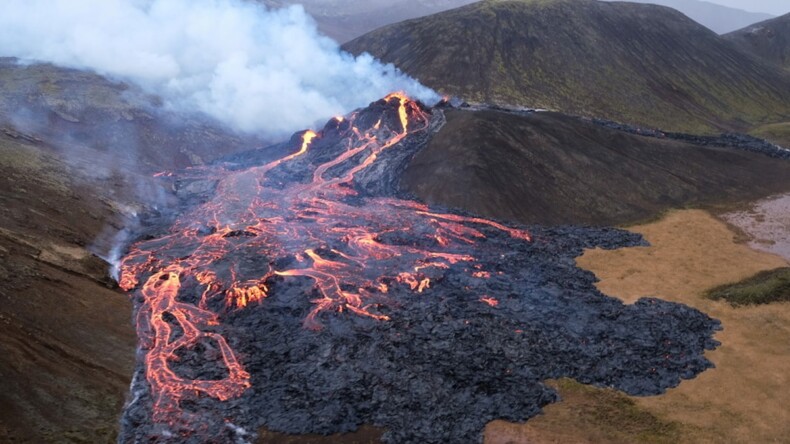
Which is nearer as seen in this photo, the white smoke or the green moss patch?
the green moss patch

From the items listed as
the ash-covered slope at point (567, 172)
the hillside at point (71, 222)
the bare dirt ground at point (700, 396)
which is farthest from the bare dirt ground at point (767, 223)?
the hillside at point (71, 222)

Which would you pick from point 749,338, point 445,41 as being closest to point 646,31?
point 445,41

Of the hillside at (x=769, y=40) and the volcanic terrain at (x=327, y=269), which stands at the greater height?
the hillside at (x=769, y=40)

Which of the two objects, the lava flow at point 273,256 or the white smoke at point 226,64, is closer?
the lava flow at point 273,256

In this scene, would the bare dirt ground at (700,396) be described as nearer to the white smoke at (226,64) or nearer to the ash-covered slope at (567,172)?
the ash-covered slope at (567,172)

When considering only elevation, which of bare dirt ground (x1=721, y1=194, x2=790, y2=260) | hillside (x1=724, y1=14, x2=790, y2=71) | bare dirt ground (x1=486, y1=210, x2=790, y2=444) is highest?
hillside (x1=724, y1=14, x2=790, y2=71)

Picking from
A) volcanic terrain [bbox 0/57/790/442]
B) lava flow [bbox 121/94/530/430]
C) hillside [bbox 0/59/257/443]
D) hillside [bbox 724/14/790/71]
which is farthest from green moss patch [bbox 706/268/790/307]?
hillside [bbox 724/14/790/71]

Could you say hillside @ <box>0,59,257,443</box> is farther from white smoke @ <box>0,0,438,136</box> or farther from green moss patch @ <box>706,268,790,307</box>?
green moss patch @ <box>706,268,790,307</box>
